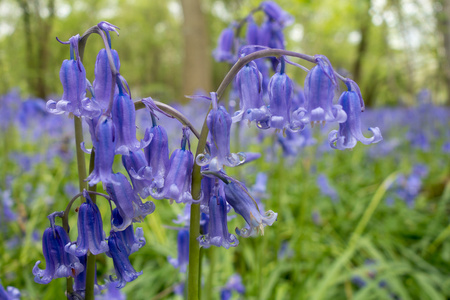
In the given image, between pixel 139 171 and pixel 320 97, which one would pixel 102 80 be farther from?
pixel 320 97

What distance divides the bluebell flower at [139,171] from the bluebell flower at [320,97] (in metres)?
0.41

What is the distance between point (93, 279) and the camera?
1063 millimetres

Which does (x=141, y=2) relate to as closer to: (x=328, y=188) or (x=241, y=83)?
(x=328, y=188)

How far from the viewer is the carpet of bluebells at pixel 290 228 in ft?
8.77

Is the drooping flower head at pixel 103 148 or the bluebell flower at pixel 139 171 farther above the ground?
the drooping flower head at pixel 103 148

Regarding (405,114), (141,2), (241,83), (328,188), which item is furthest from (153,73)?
(241,83)

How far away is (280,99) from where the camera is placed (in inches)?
40.4

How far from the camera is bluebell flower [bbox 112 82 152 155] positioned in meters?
0.93

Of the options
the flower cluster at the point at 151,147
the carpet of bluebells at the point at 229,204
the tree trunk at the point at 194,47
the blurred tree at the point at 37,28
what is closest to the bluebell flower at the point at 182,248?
the carpet of bluebells at the point at 229,204

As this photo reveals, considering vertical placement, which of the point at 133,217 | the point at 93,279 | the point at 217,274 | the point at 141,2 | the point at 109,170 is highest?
the point at 109,170

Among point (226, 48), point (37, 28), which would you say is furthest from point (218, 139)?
point (37, 28)

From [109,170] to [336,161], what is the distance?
728 cm

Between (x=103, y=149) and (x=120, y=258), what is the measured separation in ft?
1.07

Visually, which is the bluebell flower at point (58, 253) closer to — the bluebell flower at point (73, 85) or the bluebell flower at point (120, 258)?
the bluebell flower at point (120, 258)
